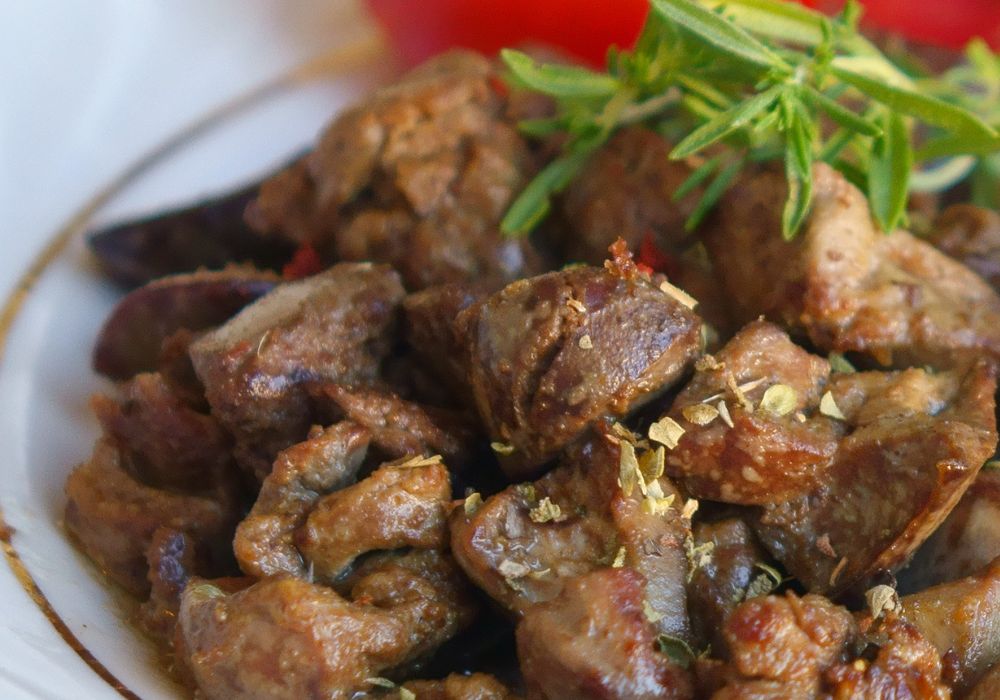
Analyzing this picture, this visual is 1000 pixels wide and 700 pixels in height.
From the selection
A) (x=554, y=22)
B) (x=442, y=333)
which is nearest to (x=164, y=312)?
(x=442, y=333)

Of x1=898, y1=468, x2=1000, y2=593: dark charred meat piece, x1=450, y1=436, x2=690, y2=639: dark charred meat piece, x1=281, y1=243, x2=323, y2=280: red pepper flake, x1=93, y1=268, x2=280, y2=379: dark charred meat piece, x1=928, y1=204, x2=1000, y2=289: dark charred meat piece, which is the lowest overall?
x1=898, y1=468, x2=1000, y2=593: dark charred meat piece

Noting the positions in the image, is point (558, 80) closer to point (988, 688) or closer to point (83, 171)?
point (988, 688)

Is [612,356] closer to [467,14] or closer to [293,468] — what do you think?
[293,468]

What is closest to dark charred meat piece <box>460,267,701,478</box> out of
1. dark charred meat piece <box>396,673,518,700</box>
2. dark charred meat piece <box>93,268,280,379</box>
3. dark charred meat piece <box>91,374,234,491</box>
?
dark charred meat piece <box>396,673,518,700</box>

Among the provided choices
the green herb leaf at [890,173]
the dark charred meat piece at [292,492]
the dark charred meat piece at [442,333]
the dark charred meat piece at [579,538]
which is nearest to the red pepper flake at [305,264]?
the dark charred meat piece at [442,333]

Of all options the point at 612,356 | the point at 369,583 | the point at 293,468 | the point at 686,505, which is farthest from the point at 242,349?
the point at 686,505

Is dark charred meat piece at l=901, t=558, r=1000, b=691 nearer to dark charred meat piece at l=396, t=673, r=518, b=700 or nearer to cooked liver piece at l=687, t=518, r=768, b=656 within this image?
cooked liver piece at l=687, t=518, r=768, b=656
